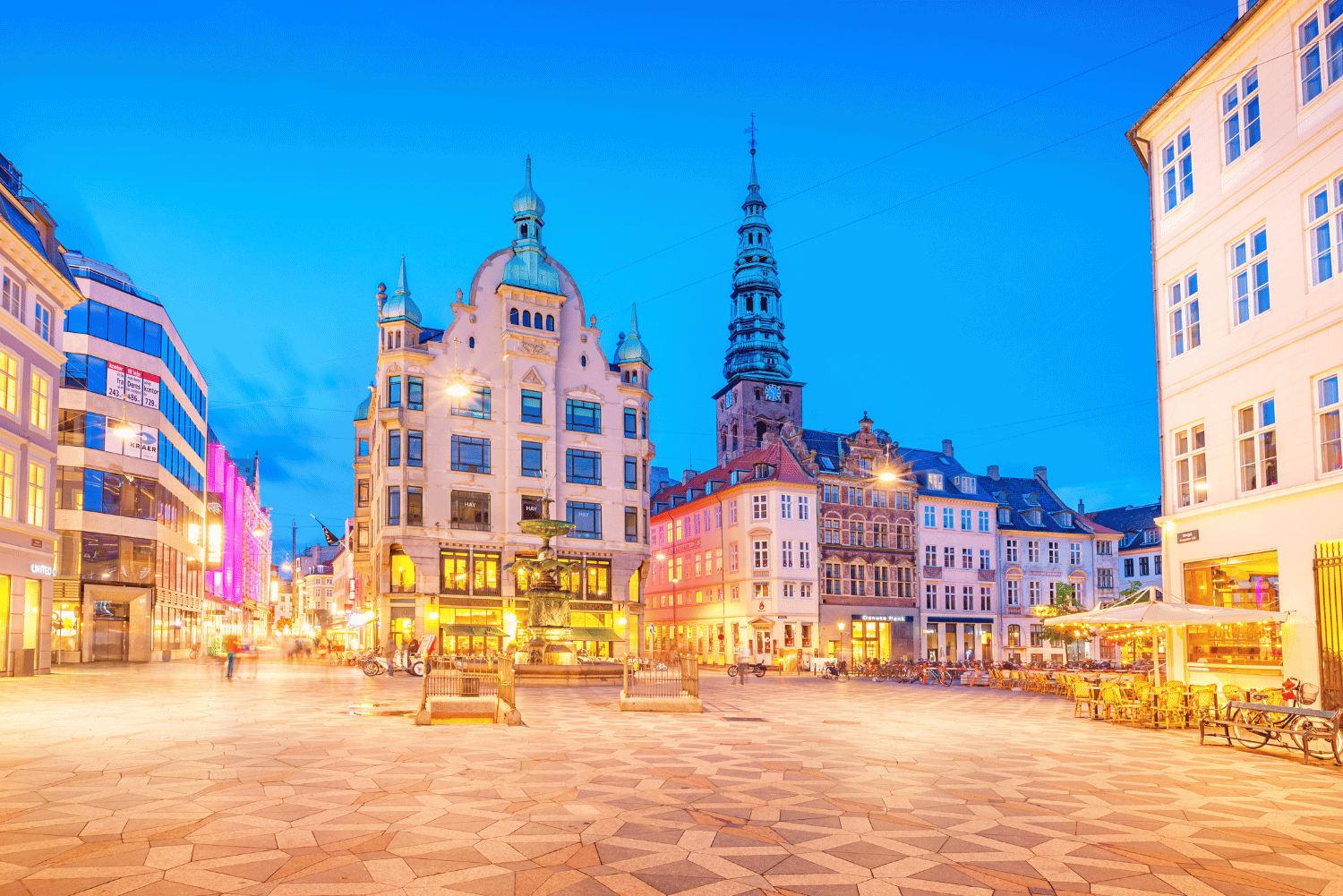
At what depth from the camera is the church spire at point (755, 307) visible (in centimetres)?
9269

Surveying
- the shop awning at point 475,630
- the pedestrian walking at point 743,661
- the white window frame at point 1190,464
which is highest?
the white window frame at point 1190,464

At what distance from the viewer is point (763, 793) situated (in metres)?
11.7

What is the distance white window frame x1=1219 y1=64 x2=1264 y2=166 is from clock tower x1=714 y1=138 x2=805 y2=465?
63.0m

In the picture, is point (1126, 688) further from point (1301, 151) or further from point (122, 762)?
point (122, 762)

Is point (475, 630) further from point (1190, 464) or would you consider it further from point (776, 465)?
point (1190, 464)

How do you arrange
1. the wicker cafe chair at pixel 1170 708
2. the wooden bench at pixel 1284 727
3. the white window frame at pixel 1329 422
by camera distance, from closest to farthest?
the wooden bench at pixel 1284 727
the white window frame at pixel 1329 422
the wicker cafe chair at pixel 1170 708

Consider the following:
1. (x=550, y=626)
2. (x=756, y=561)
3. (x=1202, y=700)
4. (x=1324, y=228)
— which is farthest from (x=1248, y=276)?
(x=756, y=561)

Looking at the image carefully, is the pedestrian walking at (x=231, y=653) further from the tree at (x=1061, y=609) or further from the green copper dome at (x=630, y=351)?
the tree at (x=1061, y=609)

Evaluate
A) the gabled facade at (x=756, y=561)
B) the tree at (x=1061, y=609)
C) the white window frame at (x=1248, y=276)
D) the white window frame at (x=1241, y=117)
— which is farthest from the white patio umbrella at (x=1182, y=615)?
the tree at (x=1061, y=609)

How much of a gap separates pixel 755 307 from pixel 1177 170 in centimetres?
7119

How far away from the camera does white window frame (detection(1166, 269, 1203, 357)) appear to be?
24.0 metres

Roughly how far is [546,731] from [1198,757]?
440 inches

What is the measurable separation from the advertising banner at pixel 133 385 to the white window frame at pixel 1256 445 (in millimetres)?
46655

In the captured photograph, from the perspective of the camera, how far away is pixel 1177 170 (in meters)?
24.9
